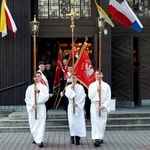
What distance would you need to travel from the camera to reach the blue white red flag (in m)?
15.8

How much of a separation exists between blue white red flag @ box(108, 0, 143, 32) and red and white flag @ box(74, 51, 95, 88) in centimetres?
305

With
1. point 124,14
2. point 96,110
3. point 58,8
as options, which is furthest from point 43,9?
point 96,110

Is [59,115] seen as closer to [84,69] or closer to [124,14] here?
[84,69]

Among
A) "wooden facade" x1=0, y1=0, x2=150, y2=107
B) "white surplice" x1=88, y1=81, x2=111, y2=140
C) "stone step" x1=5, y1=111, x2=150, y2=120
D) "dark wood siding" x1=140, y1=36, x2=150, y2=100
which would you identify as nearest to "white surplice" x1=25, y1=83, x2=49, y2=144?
"white surplice" x1=88, y1=81, x2=111, y2=140

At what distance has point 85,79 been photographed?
13734 millimetres

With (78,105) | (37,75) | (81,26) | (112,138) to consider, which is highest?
(81,26)

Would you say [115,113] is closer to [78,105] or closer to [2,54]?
[78,105]

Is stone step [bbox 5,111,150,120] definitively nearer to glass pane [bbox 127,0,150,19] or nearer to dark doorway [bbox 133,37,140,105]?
dark doorway [bbox 133,37,140,105]

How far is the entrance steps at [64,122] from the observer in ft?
46.7

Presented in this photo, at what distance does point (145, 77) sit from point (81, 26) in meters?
3.50

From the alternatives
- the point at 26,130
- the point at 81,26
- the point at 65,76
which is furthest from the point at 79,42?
the point at 26,130

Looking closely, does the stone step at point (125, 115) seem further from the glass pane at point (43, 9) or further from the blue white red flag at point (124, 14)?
the glass pane at point (43, 9)

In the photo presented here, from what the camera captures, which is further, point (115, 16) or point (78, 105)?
point (115, 16)

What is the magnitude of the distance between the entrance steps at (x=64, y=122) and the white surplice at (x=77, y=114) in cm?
218
